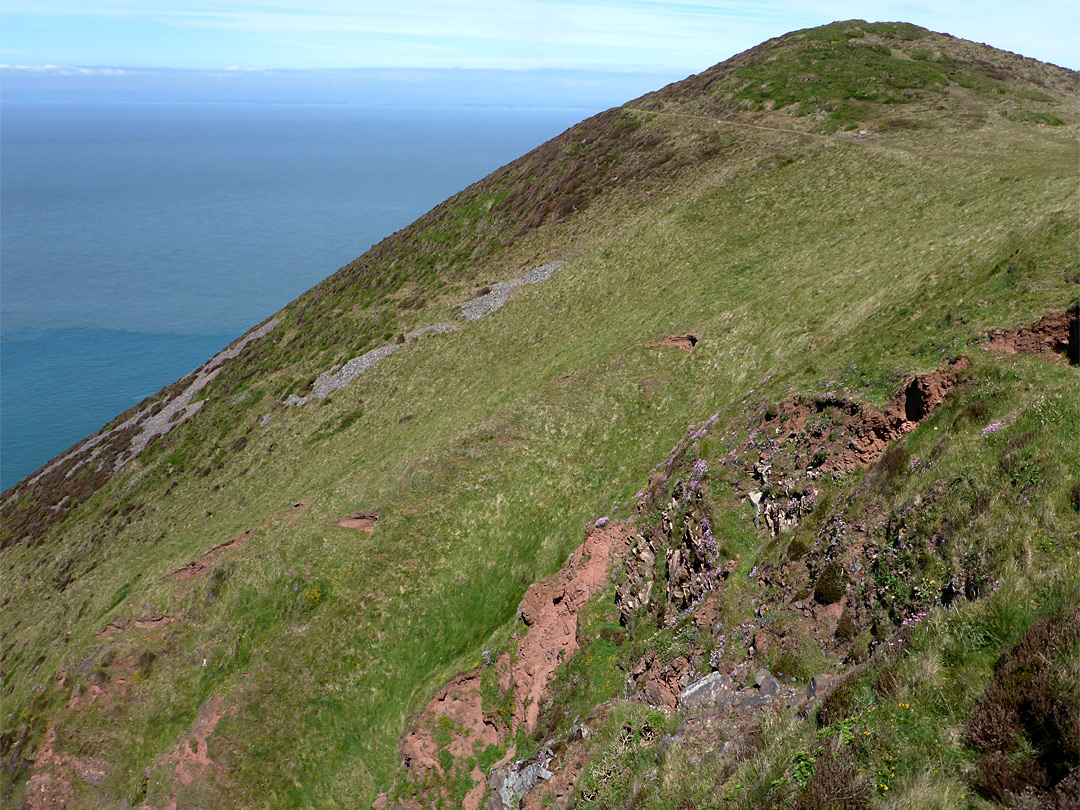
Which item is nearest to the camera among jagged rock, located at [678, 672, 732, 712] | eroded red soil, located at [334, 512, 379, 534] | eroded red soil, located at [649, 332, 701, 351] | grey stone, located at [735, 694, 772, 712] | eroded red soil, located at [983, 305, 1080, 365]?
grey stone, located at [735, 694, 772, 712]

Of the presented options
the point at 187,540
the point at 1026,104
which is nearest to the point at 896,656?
the point at 187,540

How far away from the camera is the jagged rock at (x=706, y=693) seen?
1369 centimetres

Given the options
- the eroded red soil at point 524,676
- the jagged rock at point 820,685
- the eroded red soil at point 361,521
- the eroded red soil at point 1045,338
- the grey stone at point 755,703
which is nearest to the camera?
the jagged rock at point 820,685

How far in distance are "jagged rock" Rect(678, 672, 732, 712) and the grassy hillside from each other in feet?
1.94

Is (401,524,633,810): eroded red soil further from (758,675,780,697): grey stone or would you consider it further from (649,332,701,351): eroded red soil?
(649,332,701,351): eroded red soil

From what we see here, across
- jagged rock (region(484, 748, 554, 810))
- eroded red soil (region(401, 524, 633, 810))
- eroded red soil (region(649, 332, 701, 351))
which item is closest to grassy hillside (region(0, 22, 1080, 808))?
eroded red soil (region(401, 524, 633, 810))

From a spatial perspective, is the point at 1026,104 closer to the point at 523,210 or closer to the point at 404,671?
the point at 523,210

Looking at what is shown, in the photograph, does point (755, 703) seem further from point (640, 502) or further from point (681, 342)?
point (681, 342)

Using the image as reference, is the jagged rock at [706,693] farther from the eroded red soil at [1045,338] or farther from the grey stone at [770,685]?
the eroded red soil at [1045,338]

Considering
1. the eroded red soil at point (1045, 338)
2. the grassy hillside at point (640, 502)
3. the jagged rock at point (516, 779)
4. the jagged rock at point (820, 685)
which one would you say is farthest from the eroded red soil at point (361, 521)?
the eroded red soil at point (1045, 338)

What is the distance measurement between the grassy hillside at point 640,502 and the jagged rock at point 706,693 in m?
0.59

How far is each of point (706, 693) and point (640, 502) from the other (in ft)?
38.3

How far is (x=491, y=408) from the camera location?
1533 inches

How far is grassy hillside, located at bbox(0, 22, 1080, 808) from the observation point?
10.5 m
